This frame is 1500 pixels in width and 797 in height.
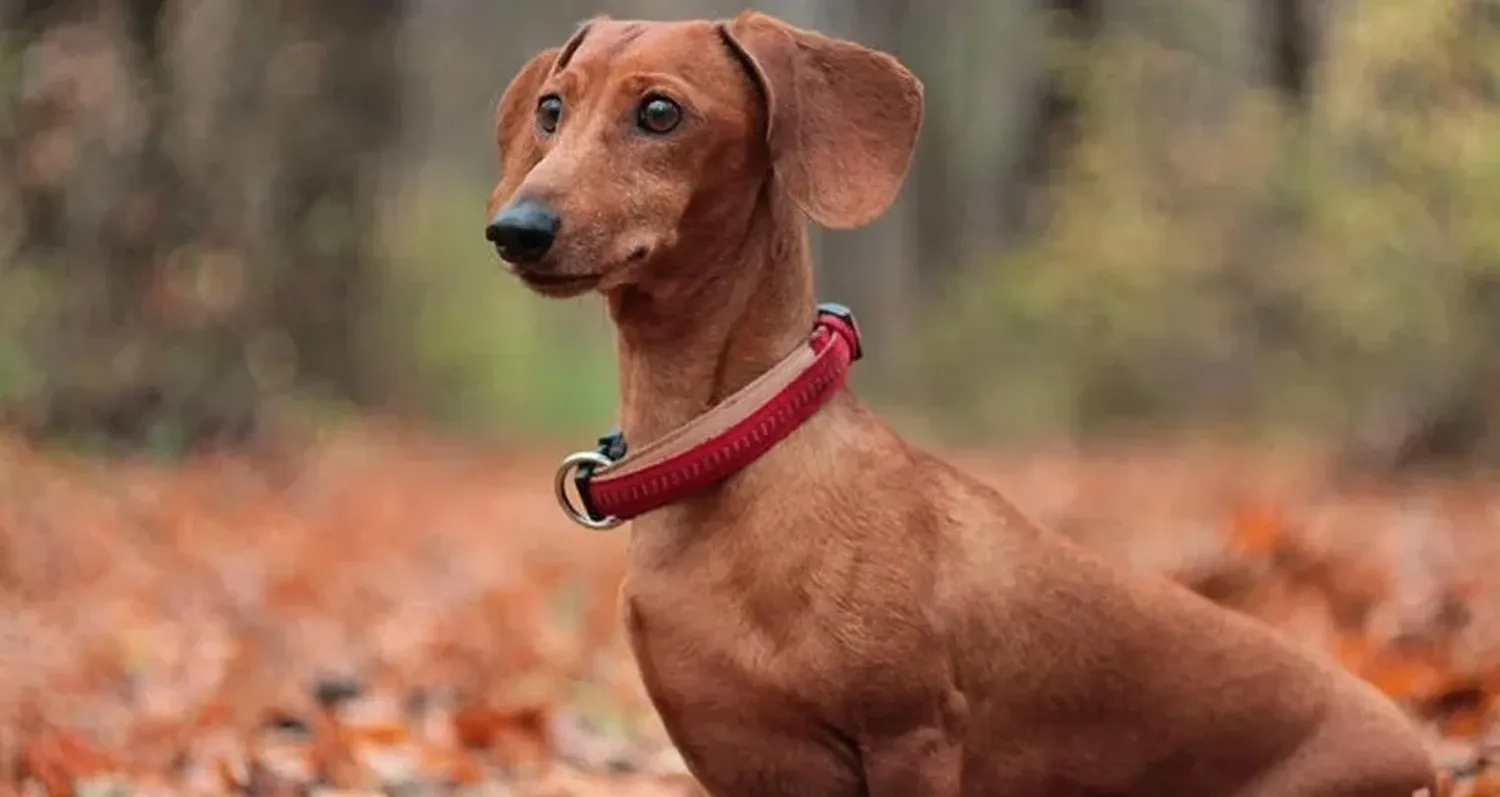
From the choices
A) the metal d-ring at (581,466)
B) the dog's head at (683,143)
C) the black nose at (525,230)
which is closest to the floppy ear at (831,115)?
the dog's head at (683,143)

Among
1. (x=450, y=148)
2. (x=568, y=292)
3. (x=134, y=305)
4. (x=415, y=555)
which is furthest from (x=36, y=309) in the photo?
(x=568, y=292)

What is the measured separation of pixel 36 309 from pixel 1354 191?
5.33 m

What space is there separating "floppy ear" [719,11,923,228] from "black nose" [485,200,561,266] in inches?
13.4

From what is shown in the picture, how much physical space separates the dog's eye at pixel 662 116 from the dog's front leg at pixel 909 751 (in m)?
0.76

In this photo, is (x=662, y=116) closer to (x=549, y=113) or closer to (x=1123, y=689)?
(x=549, y=113)

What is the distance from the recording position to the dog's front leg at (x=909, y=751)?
2.08 metres

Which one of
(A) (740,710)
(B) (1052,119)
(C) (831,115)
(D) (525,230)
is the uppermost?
(C) (831,115)

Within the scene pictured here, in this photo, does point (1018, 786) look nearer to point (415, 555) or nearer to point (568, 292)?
point (568, 292)

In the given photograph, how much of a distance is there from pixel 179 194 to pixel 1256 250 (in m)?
4.87

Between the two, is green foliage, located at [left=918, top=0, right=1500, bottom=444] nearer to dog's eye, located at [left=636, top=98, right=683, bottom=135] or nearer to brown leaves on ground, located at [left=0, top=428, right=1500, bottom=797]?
brown leaves on ground, located at [left=0, top=428, right=1500, bottom=797]

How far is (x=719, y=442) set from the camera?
213 centimetres

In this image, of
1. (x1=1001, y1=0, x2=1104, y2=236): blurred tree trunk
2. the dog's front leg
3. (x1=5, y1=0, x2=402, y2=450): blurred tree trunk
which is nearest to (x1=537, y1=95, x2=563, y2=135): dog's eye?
the dog's front leg

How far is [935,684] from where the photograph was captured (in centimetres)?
211

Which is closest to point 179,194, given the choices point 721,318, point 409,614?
point 409,614
